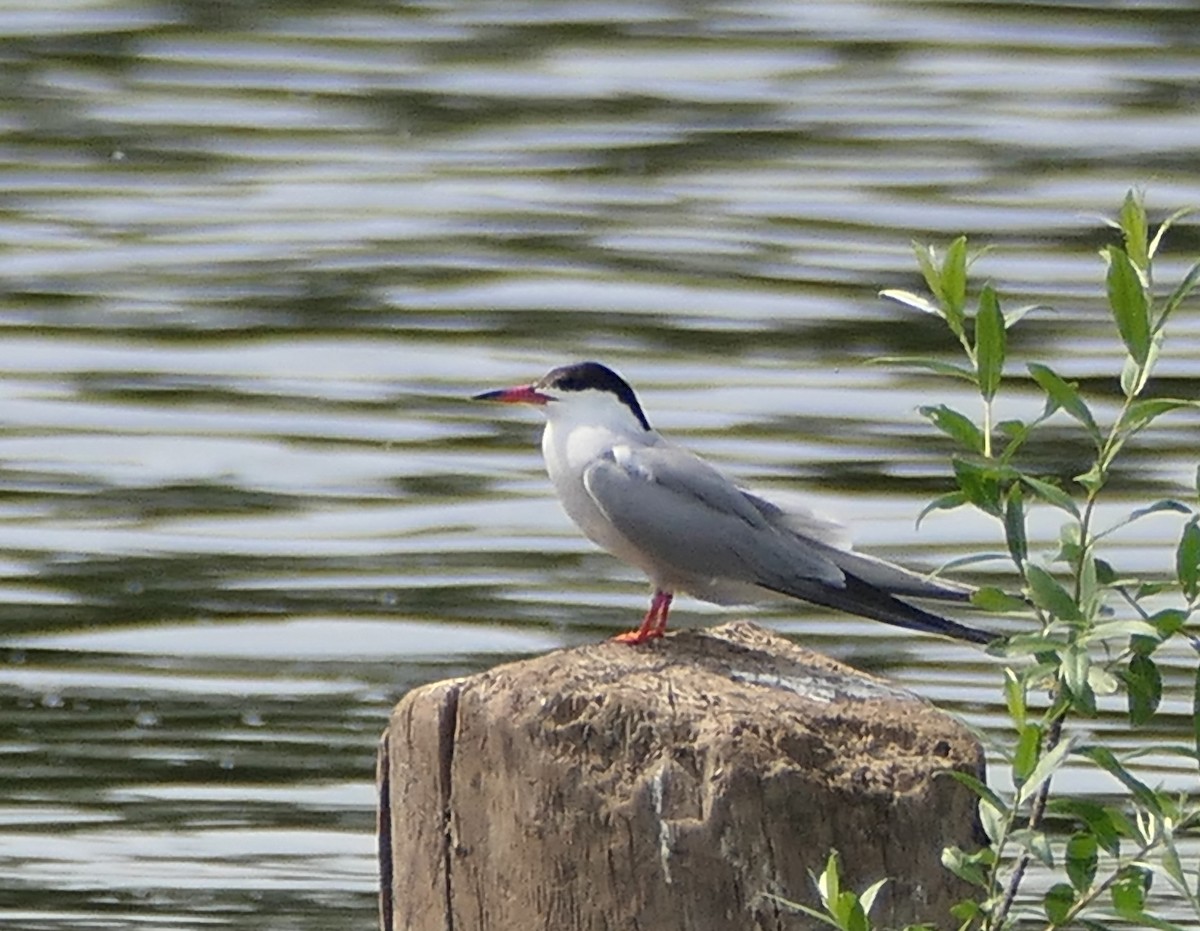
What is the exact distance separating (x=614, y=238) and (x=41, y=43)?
4.79 metres

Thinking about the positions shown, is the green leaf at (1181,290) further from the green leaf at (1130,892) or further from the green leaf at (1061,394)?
the green leaf at (1130,892)

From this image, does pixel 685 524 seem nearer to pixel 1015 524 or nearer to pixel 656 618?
pixel 656 618

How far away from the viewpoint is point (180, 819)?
967 cm

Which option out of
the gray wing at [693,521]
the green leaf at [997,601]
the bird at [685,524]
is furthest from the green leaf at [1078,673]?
the gray wing at [693,521]

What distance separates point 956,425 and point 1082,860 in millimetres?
670

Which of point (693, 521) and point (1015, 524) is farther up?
point (1015, 524)

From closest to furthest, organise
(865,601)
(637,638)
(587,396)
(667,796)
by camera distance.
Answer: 1. (667,796)
2. (637,638)
3. (865,601)
4. (587,396)

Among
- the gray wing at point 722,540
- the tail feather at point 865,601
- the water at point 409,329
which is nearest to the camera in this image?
the tail feather at point 865,601

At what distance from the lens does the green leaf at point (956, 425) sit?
4613 mm

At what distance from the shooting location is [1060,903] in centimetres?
492

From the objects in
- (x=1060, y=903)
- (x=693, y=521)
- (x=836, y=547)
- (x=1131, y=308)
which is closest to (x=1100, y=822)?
(x=1060, y=903)

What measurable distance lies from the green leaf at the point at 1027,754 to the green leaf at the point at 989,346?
0.45m

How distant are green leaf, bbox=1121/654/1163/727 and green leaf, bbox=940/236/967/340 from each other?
525 mm

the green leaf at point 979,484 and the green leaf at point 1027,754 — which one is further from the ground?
the green leaf at point 979,484
